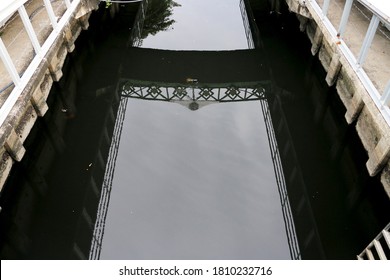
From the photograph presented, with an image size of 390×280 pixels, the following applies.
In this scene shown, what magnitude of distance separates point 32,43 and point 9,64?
151cm

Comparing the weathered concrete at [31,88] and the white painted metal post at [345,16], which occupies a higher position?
the white painted metal post at [345,16]

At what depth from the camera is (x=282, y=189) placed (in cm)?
820

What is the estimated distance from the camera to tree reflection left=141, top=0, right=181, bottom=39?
14.4 metres

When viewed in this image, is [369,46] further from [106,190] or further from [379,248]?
[106,190]

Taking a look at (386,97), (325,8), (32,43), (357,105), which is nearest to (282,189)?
(357,105)

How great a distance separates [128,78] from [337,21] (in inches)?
279

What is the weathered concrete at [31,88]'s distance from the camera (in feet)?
25.4

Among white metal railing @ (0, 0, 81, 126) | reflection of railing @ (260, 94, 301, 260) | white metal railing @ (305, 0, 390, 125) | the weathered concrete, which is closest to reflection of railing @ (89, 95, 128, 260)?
the weathered concrete

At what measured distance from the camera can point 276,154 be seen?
9.05m

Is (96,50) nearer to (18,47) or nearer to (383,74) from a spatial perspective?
(18,47)

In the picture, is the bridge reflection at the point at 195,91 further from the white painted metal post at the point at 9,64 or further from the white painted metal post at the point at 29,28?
the white painted metal post at the point at 9,64

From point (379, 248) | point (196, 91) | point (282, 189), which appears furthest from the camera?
point (196, 91)

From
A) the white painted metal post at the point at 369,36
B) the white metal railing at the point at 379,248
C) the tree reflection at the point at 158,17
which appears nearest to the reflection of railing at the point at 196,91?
the white painted metal post at the point at 369,36

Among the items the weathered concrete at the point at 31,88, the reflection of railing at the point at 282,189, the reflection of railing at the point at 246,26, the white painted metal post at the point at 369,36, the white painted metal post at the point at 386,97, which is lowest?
the reflection of railing at the point at 282,189
